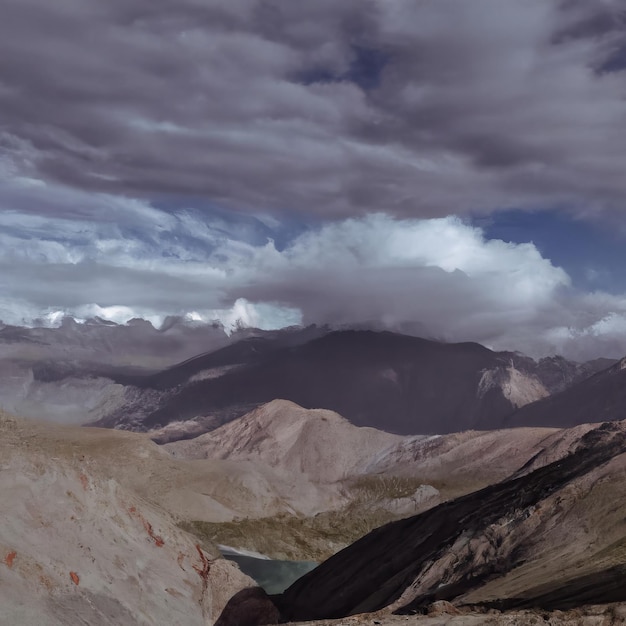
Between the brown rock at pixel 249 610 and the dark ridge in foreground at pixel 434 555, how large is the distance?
5.24 feet

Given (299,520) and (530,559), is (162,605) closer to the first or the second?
Result: (530,559)

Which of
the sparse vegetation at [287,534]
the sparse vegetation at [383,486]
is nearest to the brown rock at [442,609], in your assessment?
the sparse vegetation at [287,534]

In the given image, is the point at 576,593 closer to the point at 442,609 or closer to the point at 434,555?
the point at 442,609

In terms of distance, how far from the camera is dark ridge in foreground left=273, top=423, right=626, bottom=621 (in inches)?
1441

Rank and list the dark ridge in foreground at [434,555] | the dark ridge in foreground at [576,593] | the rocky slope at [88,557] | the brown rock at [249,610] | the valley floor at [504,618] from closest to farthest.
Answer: the valley floor at [504,618]
the dark ridge in foreground at [576,593]
the rocky slope at [88,557]
the dark ridge in foreground at [434,555]
the brown rock at [249,610]

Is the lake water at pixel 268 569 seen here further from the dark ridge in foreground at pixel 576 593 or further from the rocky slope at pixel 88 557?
the dark ridge in foreground at pixel 576 593

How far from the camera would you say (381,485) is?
140125mm

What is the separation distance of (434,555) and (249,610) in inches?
424

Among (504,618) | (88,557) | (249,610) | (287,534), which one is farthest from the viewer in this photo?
(287,534)

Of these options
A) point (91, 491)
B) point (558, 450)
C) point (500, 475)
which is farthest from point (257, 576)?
point (500, 475)

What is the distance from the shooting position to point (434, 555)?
39.8 meters

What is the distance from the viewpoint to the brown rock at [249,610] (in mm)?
42125

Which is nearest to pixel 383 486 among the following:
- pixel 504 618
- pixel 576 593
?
pixel 576 593

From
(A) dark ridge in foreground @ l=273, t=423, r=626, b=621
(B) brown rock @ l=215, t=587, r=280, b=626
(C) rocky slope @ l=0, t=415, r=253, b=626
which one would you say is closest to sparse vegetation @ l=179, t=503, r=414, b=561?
(A) dark ridge in foreground @ l=273, t=423, r=626, b=621
